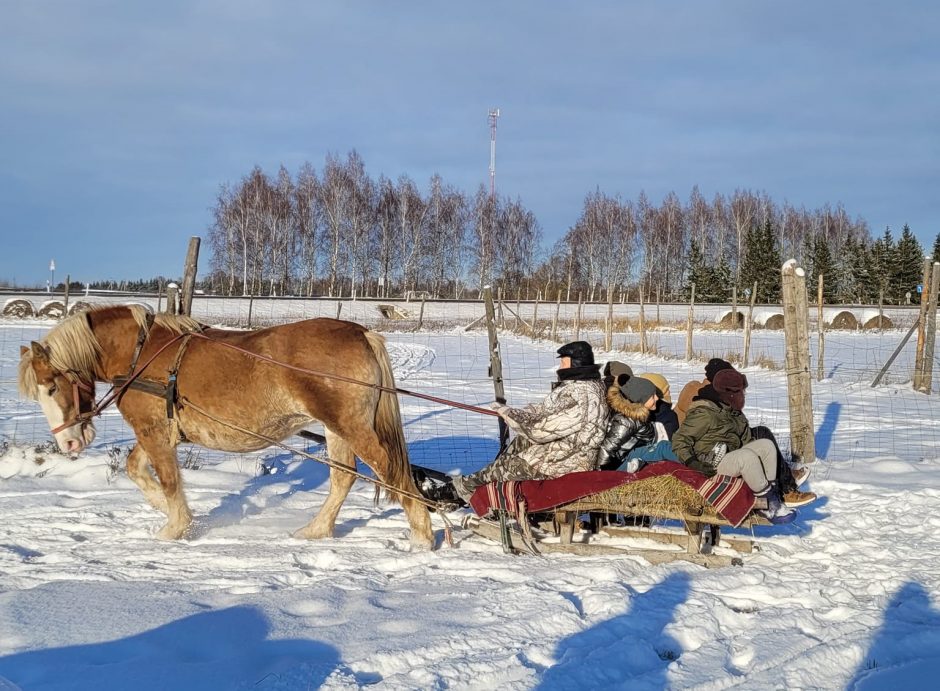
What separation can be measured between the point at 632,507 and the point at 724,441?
2.37 ft

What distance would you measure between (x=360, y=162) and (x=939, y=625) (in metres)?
51.0

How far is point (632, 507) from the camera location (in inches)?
173

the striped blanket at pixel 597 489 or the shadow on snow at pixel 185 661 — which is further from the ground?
the striped blanket at pixel 597 489

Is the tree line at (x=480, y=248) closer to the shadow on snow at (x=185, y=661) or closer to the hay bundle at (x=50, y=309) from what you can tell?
the hay bundle at (x=50, y=309)

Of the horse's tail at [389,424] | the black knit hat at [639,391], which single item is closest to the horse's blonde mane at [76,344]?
the horse's tail at [389,424]

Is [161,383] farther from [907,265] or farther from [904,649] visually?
[907,265]

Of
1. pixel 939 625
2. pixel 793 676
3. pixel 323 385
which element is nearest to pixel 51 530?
pixel 323 385

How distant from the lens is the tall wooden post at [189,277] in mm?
7208

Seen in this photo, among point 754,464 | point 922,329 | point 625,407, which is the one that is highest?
point 922,329

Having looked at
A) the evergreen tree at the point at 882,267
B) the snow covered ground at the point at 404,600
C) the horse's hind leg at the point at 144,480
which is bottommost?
the snow covered ground at the point at 404,600

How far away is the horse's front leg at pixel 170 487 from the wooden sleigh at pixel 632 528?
186cm

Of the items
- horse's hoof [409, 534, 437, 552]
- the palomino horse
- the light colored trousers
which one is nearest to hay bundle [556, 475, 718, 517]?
the light colored trousers

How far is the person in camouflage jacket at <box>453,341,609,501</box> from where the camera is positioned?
183 inches

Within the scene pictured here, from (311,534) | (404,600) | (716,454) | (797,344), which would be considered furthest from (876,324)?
(404,600)
